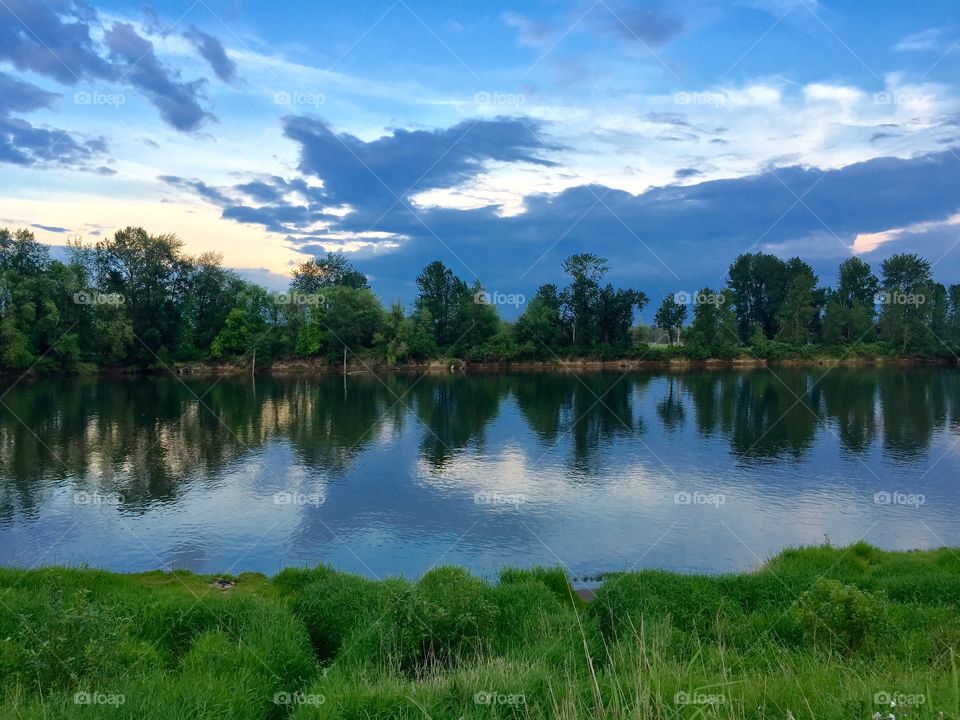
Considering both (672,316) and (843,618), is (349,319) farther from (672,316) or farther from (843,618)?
(843,618)

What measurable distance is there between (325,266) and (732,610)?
119 metres

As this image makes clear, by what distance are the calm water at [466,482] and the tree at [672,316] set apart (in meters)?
56.5

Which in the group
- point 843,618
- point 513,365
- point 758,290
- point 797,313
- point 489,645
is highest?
point 758,290

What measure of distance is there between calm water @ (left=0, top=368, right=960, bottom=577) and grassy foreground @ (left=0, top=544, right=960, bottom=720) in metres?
4.34

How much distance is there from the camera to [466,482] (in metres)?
28.5

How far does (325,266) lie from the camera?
12394cm

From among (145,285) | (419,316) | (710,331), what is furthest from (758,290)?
(145,285)

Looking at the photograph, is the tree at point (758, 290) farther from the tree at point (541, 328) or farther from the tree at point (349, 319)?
the tree at point (349, 319)

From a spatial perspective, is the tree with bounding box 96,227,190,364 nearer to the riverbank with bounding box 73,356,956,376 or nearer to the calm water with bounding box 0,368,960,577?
the riverbank with bounding box 73,356,956,376

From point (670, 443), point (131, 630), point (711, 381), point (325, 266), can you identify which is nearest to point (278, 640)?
point (131, 630)

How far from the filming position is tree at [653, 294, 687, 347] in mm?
110719

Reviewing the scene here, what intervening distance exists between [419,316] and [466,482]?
7612 centimetres

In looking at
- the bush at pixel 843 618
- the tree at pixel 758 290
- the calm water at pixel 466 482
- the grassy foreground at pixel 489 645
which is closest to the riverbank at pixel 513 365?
the tree at pixel 758 290

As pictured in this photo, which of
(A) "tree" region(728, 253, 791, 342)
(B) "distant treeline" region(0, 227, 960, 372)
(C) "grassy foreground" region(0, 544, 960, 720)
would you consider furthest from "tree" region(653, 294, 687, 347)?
(C) "grassy foreground" region(0, 544, 960, 720)
